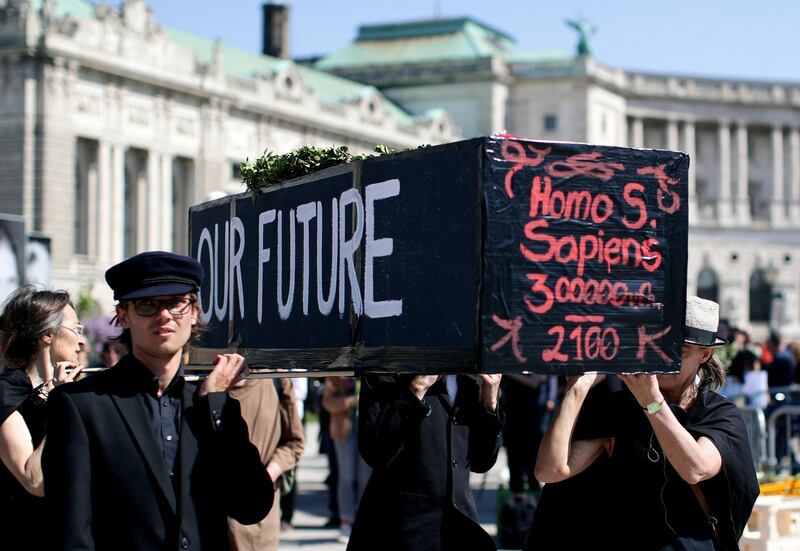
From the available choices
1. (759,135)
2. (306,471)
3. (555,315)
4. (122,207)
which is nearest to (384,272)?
(555,315)

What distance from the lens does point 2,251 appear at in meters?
16.5

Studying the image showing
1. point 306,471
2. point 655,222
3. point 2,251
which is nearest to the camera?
point 655,222

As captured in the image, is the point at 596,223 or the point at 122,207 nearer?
the point at 596,223

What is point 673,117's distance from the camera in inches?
3248

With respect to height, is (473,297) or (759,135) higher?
(759,135)

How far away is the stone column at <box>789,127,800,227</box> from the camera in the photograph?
277ft

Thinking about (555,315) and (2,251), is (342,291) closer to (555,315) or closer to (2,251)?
(555,315)

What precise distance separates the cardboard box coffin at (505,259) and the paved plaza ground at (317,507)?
7.06m

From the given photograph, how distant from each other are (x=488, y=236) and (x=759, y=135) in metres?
84.8

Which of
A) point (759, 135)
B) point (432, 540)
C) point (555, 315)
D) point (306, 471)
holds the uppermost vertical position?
point (759, 135)

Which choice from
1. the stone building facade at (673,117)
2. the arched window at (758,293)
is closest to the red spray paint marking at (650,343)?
the stone building facade at (673,117)

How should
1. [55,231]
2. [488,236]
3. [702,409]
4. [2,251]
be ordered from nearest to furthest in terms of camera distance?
1. [488,236]
2. [702,409]
3. [2,251]
4. [55,231]

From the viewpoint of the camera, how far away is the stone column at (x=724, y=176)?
8338 centimetres

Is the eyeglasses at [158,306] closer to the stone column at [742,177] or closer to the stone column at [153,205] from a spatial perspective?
the stone column at [153,205]
